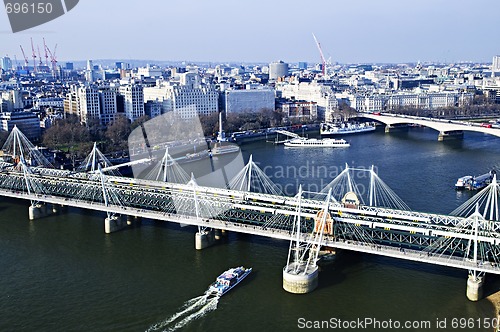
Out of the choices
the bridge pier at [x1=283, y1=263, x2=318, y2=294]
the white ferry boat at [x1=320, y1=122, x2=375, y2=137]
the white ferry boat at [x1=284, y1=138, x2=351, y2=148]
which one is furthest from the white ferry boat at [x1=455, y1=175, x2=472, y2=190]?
the white ferry boat at [x1=320, y1=122, x2=375, y2=137]

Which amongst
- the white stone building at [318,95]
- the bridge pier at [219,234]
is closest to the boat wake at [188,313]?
the bridge pier at [219,234]

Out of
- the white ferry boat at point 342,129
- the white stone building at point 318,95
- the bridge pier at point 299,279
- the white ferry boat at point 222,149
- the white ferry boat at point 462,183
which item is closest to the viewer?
the bridge pier at point 299,279

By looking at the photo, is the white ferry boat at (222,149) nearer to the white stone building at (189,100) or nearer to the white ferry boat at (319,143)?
the white ferry boat at (319,143)

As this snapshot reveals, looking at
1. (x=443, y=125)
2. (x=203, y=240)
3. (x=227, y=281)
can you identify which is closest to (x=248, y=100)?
(x=443, y=125)

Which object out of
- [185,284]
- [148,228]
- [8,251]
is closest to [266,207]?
[185,284]

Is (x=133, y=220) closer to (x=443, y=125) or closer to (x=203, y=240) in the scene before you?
(x=203, y=240)

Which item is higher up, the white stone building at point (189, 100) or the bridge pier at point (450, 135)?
the white stone building at point (189, 100)
